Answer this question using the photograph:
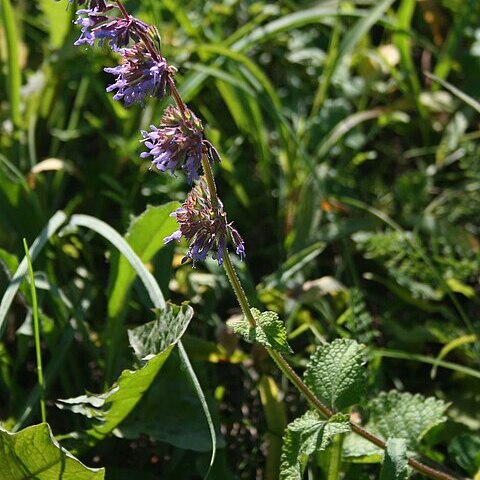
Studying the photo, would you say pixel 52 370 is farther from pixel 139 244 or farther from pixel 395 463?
pixel 395 463

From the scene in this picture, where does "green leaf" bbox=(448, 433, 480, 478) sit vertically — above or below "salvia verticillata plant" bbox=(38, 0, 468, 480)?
below

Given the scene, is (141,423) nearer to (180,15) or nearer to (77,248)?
(77,248)

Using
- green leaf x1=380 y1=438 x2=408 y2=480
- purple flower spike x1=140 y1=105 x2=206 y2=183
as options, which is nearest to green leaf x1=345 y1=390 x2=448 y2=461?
green leaf x1=380 y1=438 x2=408 y2=480

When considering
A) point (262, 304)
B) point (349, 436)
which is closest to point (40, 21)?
point (262, 304)

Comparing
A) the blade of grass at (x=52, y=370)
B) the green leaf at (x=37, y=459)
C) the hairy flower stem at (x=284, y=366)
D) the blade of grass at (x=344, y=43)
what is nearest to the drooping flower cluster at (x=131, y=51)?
the hairy flower stem at (x=284, y=366)

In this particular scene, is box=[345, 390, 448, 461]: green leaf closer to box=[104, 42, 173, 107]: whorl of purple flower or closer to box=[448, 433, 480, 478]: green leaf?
box=[448, 433, 480, 478]: green leaf

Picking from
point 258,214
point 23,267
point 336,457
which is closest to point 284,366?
point 336,457

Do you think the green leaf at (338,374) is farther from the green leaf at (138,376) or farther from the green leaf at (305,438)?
A: the green leaf at (138,376)
